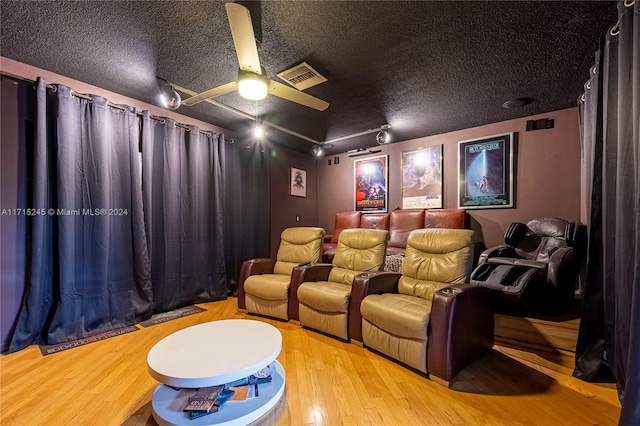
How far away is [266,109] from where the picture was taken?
3.41 metres

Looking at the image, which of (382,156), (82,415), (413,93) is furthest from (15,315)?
(382,156)

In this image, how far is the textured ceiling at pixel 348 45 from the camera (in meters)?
1.78

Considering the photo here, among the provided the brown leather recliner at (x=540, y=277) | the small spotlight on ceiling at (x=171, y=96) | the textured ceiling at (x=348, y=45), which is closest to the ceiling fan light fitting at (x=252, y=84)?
the textured ceiling at (x=348, y=45)

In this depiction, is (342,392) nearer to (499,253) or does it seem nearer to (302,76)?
(499,253)

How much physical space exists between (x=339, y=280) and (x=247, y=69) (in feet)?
7.20

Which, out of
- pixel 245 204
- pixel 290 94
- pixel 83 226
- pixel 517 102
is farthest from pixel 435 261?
pixel 83 226

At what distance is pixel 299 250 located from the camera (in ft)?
11.5

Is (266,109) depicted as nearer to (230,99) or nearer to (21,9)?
(230,99)

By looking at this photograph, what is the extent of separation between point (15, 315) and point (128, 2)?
2.69m

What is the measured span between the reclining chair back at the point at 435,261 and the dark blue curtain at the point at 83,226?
2.83m

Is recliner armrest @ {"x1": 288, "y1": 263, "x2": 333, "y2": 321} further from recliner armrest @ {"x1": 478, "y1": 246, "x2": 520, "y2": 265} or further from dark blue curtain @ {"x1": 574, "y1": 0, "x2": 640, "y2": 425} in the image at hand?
dark blue curtain @ {"x1": 574, "y1": 0, "x2": 640, "y2": 425}

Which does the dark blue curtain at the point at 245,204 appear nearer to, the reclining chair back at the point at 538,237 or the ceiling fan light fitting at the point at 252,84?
the ceiling fan light fitting at the point at 252,84

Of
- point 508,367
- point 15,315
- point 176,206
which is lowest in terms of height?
point 508,367

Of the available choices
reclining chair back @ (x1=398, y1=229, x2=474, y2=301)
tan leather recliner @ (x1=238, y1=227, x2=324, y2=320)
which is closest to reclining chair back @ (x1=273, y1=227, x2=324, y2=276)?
tan leather recliner @ (x1=238, y1=227, x2=324, y2=320)
